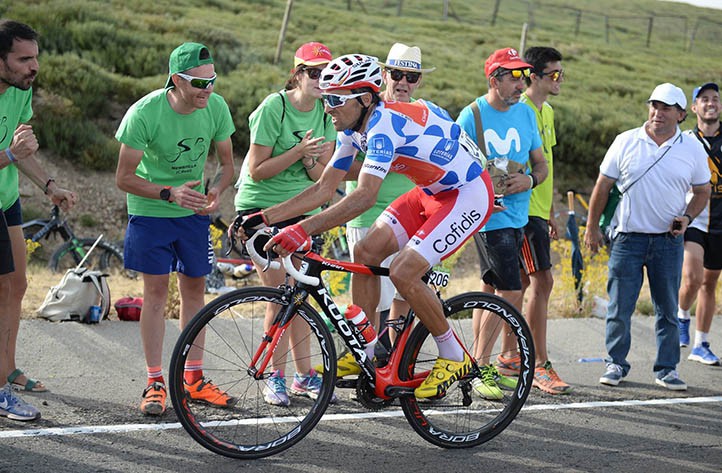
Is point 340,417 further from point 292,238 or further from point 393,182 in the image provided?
point 393,182

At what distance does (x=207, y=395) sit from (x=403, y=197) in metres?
1.81

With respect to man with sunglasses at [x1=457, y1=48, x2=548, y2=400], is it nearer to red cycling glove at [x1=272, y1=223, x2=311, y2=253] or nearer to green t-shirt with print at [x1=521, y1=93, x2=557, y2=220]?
green t-shirt with print at [x1=521, y1=93, x2=557, y2=220]

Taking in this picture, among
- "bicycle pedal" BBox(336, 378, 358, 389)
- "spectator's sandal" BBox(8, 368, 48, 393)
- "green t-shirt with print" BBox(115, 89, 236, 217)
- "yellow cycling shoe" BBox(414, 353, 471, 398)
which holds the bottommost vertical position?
"spectator's sandal" BBox(8, 368, 48, 393)

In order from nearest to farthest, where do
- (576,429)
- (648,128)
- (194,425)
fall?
(194,425) < (576,429) < (648,128)

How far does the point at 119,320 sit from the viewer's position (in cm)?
809

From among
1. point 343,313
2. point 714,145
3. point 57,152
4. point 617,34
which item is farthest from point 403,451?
point 617,34

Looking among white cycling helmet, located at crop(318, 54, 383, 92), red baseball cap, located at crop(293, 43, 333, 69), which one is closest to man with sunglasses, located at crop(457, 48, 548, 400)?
red baseball cap, located at crop(293, 43, 333, 69)

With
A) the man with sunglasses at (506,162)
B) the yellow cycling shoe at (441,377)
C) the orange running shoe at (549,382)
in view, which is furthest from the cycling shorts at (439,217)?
the orange running shoe at (549,382)

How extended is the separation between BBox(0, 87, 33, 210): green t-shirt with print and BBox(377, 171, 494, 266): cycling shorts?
237cm

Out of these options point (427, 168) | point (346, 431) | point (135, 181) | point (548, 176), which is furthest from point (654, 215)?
point (135, 181)

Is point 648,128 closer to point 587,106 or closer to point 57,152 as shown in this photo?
point 57,152

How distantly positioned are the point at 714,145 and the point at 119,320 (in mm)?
5566

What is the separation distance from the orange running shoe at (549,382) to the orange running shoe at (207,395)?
2411mm

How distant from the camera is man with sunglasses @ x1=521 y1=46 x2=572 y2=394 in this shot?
7.33 metres
